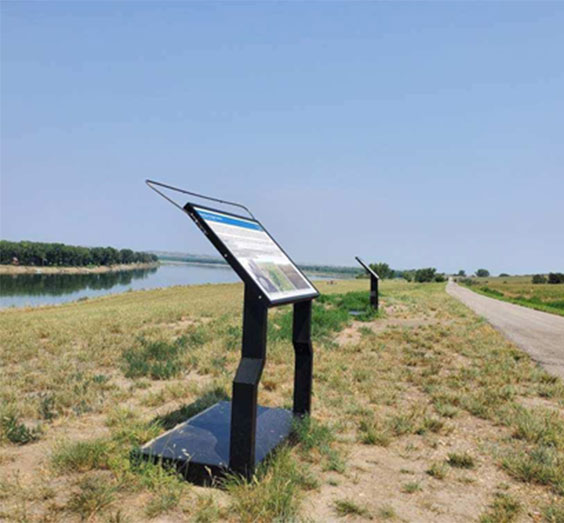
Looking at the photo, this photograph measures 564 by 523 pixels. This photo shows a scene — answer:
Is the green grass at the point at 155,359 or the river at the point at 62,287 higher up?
the green grass at the point at 155,359

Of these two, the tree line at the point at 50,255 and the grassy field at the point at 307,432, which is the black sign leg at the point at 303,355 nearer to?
the grassy field at the point at 307,432

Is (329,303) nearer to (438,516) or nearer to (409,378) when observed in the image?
(409,378)

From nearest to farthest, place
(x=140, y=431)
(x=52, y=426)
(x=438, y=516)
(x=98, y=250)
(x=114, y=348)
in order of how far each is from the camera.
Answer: (x=438, y=516) → (x=140, y=431) → (x=52, y=426) → (x=114, y=348) → (x=98, y=250)

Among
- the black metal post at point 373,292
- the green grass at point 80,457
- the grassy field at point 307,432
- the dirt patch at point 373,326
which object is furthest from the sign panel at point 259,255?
the black metal post at point 373,292

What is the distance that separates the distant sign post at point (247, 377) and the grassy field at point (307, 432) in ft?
0.64

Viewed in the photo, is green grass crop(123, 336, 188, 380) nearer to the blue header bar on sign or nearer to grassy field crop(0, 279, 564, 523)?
grassy field crop(0, 279, 564, 523)

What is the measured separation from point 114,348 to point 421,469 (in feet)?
21.4

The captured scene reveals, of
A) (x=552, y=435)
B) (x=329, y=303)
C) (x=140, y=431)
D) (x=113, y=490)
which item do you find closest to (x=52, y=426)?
(x=140, y=431)

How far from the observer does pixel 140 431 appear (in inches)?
164

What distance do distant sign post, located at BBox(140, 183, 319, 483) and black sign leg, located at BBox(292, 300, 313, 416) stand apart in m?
0.01

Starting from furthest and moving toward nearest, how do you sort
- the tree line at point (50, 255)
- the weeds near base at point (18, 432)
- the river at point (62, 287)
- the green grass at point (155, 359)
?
1. the tree line at point (50, 255)
2. the river at point (62, 287)
3. the green grass at point (155, 359)
4. the weeds near base at point (18, 432)

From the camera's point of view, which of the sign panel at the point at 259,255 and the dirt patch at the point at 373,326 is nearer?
the sign panel at the point at 259,255

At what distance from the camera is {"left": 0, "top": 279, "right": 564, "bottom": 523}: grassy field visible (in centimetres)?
307

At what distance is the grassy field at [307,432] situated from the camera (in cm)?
307
